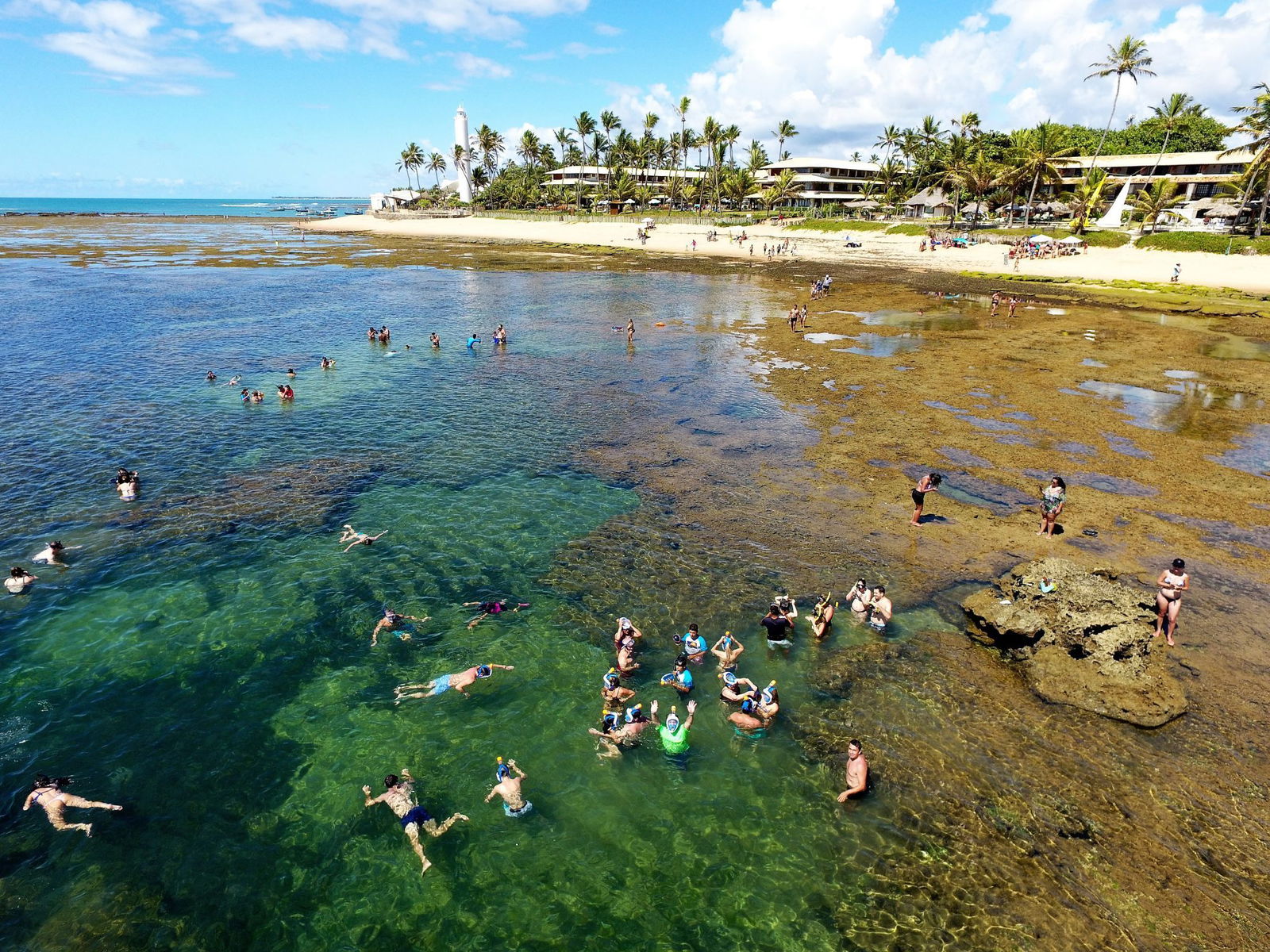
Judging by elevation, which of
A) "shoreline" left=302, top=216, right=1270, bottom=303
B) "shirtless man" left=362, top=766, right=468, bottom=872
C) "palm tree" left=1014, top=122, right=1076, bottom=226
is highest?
"palm tree" left=1014, top=122, right=1076, bottom=226

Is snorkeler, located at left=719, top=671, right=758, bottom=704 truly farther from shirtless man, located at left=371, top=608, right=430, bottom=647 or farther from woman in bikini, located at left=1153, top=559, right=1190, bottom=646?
woman in bikini, located at left=1153, top=559, right=1190, bottom=646

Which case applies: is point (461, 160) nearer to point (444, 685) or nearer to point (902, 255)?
point (902, 255)

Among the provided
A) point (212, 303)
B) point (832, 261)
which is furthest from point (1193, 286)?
point (212, 303)

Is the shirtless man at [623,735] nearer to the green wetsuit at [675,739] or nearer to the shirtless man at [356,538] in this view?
the green wetsuit at [675,739]

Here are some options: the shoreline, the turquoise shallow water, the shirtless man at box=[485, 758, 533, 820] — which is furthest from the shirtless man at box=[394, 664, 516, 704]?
the shoreline

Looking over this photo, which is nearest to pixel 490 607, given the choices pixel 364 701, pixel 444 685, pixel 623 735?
pixel 444 685
